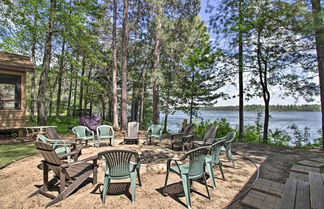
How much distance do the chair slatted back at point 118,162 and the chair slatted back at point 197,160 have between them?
829mm

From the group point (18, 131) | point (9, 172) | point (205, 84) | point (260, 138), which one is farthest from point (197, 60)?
→ point (18, 131)

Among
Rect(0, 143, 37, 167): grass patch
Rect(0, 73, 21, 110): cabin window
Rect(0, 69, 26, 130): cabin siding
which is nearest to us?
Rect(0, 143, 37, 167): grass patch

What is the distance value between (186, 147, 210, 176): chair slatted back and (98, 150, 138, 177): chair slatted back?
83cm

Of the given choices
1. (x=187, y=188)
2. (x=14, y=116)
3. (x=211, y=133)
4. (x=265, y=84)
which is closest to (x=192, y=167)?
(x=187, y=188)

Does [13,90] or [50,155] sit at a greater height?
[13,90]

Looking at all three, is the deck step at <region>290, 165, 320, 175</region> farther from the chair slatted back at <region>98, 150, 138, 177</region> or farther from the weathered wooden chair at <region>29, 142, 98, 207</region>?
the weathered wooden chair at <region>29, 142, 98, 207</region>

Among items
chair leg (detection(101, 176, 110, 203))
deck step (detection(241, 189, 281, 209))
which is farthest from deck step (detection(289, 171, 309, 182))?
chair leg (detection(101, 176, 110, 203))

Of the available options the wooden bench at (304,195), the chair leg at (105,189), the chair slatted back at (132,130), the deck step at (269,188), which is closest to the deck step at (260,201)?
the deck step at (269,188)

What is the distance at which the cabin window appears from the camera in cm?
710

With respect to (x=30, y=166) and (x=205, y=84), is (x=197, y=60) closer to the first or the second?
(x=205, y=84)

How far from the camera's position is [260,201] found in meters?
2.21

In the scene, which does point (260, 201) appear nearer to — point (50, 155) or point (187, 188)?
point (187, 188)

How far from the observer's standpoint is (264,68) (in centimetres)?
736

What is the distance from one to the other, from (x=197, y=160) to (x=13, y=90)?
9.20 m
